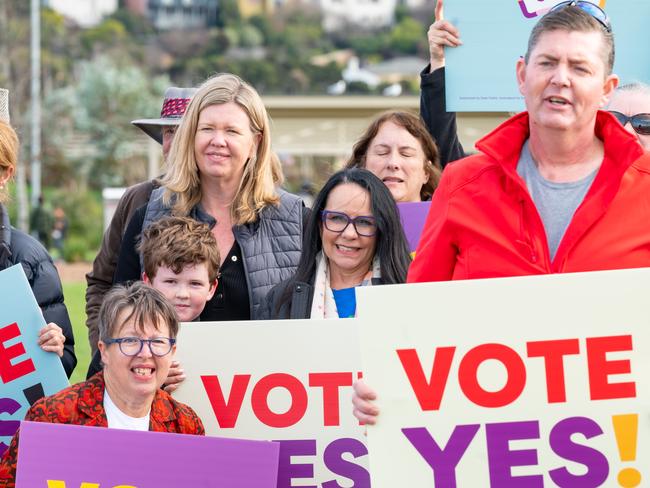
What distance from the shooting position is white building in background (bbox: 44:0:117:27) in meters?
109

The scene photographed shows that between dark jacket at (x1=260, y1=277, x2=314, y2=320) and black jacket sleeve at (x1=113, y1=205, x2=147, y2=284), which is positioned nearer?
dark jacket at (x1=260, y1=277, x2=314, y2=320)

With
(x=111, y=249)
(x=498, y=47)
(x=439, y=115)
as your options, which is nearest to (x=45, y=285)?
(x=111, y=249)

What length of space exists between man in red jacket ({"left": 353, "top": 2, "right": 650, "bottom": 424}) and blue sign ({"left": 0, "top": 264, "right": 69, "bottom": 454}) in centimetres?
149

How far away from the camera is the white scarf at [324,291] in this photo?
4820mm

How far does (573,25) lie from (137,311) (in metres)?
1.67

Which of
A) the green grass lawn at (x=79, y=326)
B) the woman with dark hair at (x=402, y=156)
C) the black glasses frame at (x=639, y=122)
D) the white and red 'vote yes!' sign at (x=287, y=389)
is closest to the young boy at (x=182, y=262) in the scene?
the white and red 'vote yes!' sign at (x=287, y=389)

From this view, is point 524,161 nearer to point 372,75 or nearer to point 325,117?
point 325,117

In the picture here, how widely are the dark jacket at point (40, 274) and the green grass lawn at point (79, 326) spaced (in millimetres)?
5215

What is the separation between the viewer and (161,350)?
14.0ft

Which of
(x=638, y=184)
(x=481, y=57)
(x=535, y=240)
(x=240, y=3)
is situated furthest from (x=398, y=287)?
(x=240, y=3)

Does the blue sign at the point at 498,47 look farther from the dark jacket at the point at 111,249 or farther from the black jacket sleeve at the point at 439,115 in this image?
the dark jacket at the point at 111,249

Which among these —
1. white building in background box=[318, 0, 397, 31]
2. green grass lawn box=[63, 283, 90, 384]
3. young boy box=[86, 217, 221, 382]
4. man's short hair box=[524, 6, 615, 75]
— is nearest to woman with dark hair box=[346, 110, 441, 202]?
young boy box=[86, 217, 221, 382]

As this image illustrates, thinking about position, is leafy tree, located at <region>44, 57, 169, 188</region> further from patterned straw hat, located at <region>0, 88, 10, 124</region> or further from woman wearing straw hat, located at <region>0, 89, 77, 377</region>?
woman wearing straw hat, located at <region>0, 89, 77, 377</region>

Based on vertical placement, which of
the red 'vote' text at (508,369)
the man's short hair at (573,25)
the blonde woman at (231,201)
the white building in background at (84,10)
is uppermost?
the white building in background at (84,10)
